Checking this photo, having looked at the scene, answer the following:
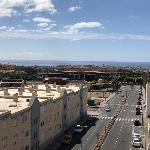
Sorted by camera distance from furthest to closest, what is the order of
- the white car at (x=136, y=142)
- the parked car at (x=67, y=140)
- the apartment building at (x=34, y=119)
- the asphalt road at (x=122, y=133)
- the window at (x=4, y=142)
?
the parked car at (x=67, y=140)
the asphalt road at (x=122, y=133)
the white car at (x=136, y=142)
the apartment building at (x=34, y=119)
the window at (x=4, y=142)

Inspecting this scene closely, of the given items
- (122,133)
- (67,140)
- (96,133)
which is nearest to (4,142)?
(67,140)

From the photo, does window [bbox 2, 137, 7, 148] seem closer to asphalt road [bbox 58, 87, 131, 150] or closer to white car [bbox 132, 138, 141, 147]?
asphalt road [bbox 58, 87, 131, 150]

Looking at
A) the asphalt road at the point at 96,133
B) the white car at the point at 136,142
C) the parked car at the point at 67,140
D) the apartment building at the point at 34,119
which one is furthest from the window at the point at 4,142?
the white car at the point at 136,142

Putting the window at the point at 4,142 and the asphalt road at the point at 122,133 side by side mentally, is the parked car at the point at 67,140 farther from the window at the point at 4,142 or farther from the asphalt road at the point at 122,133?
the window at the point at 4,142

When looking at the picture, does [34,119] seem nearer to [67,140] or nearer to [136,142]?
[67,140]

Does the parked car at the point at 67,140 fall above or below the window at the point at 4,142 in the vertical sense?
below

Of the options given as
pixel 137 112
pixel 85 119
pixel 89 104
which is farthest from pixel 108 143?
pixel 89 104

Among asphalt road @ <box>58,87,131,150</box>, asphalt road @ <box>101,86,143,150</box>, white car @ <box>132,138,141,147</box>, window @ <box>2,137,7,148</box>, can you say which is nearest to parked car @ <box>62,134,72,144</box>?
asphalt road @ <box>58,87,131,150</box>

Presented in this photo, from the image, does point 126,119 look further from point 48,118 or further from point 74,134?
point 48,118
